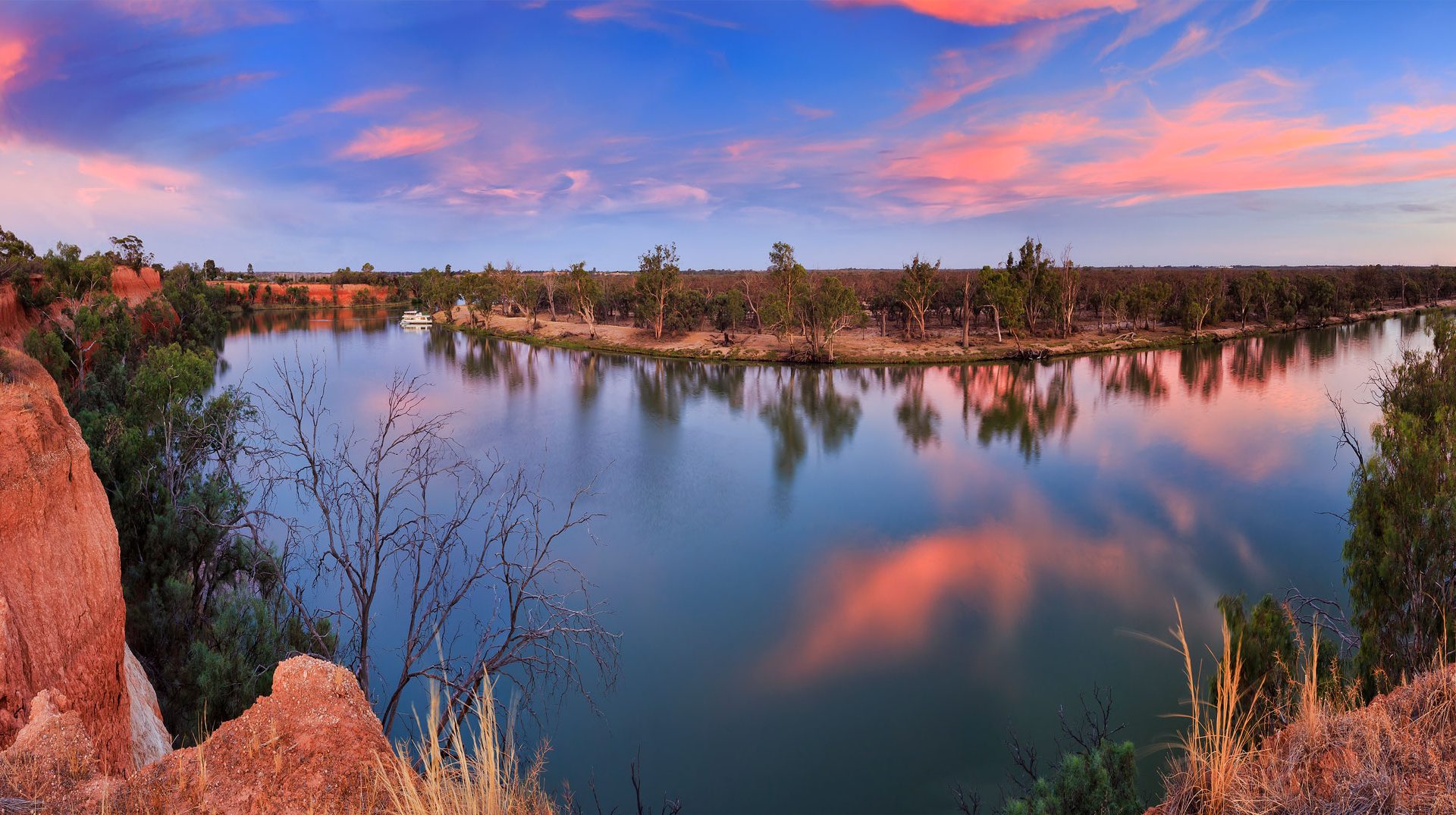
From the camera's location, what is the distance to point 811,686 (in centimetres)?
1213

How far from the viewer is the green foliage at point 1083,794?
273 inches

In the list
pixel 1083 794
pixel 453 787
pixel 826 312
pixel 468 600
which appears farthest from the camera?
pixel 826 312

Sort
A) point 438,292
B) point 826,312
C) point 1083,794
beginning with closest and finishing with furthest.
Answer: point 1083,794 < point 826,312 < point 438,292

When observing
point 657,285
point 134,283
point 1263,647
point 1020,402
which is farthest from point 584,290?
point 1263,647

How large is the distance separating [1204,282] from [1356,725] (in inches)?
2723

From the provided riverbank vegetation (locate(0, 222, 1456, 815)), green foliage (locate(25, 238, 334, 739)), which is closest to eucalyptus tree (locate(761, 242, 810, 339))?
riverbank vegetation (locate(0, 222, 1456, 815))

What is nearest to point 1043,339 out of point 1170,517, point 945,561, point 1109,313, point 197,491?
point 1109,313

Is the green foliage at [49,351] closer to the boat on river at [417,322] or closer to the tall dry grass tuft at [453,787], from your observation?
the tall dry grass tuft at [453,787]

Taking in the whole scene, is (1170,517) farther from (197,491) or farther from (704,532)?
(197,491)

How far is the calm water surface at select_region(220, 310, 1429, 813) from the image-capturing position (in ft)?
35.5

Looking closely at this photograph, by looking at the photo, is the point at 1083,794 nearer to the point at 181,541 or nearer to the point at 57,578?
the point at 57,578

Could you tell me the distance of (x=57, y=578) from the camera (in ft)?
17.1

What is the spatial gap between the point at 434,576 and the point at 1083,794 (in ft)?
29.8

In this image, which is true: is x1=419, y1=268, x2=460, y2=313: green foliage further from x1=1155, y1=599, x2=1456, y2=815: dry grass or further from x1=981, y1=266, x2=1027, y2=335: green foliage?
x1=1155, y1=599, x2=1456, y2=815: dry grass
